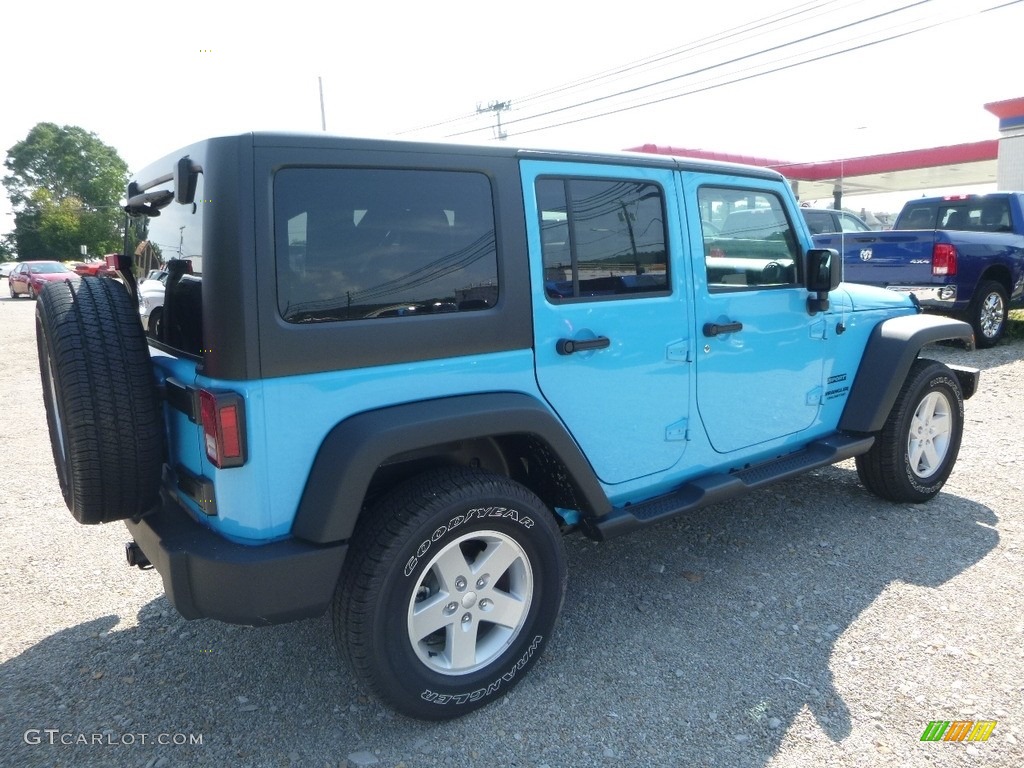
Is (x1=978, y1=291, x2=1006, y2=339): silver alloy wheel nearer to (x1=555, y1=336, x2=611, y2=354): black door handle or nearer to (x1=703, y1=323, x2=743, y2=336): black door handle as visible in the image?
(x1=703, y1=323, x2=743, y2=336): black door handle

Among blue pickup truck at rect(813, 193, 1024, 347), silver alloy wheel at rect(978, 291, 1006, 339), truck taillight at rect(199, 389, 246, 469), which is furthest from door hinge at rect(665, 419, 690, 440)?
silver alloy wheel at rect(978, 291, 1006, 339)

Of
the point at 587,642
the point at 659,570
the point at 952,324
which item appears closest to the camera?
the point at 587,642

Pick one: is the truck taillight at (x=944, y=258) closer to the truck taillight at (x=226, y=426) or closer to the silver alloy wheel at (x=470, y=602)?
the silver alloy wheel at (x=470, y=602)

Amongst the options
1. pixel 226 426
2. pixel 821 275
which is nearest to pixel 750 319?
pixel 821 275

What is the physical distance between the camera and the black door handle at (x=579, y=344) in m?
2.76

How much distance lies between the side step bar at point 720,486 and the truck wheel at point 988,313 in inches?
259

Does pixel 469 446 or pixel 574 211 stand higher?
pixel 574 211

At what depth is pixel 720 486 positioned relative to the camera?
10.9 feet

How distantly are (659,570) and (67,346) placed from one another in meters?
2.79

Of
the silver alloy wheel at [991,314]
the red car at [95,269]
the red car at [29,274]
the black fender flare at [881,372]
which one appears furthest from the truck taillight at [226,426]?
the red car at [29,274]

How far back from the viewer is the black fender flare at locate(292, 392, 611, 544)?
223 centimetres

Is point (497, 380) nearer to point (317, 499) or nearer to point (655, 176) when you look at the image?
point (317, 499)

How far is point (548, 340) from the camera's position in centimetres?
275

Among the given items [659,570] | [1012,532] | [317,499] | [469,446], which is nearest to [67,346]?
[317,499]
